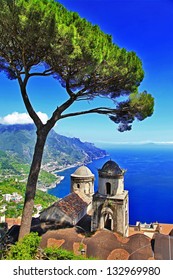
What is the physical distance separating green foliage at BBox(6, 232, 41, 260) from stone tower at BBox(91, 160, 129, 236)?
6.39 metres

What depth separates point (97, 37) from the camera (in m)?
7.07

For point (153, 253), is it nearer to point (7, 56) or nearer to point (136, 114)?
point (136, 114)

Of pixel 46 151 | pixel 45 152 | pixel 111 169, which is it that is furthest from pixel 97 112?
pixel 46 151

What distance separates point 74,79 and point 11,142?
569 ft

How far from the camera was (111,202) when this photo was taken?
12617 mm

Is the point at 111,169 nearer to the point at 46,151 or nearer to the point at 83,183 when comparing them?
the point at 83,183

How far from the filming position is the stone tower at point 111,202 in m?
12.5

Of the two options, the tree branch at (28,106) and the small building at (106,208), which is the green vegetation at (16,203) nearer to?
the small building at (106,208)

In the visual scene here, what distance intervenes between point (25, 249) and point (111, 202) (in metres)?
7.08

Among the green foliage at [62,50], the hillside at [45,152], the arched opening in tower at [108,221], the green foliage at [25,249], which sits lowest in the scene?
the arched opening in tower at [108,221]

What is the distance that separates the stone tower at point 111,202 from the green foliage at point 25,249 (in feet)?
21.0

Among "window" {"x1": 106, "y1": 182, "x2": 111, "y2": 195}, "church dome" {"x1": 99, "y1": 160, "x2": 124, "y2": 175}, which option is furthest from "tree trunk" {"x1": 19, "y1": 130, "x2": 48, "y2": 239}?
"window" {"x1": 106, "y1": 182, "x2": 111, "y2": 195}

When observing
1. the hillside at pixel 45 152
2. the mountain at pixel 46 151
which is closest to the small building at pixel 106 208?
the hillside at pixel 45 152

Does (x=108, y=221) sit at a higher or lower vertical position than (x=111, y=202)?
lower
